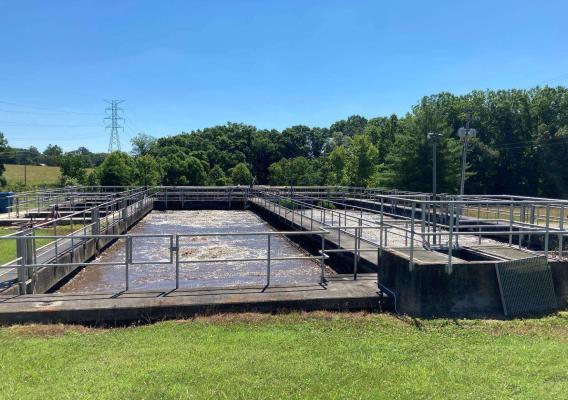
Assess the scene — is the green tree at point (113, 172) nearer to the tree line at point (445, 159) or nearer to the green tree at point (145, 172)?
the tree line at point (445, 159)

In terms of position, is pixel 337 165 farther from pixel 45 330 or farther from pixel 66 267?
pixel 45 330

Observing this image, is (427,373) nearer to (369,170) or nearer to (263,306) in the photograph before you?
(263,306)

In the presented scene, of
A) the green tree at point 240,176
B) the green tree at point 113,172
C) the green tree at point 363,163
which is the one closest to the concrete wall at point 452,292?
the green tree at point 363,163

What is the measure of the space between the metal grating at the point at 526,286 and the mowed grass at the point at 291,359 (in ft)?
1.45

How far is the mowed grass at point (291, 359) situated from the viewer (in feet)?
16.6

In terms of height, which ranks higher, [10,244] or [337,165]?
[337,165]

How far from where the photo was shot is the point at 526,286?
8.55 metres

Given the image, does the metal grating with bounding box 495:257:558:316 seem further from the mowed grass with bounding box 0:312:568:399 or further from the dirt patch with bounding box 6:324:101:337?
the dirt patch with bounding box 6:324:101:337

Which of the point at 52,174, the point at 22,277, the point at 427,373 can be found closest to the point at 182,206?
the point at 22,277

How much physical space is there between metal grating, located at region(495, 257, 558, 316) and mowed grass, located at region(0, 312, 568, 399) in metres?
0.44

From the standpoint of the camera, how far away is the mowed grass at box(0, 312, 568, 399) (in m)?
5.07

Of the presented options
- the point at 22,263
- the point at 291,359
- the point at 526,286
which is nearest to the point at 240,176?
the point at 22,263

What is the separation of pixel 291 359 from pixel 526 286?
4846mm

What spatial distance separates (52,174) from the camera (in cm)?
8856
